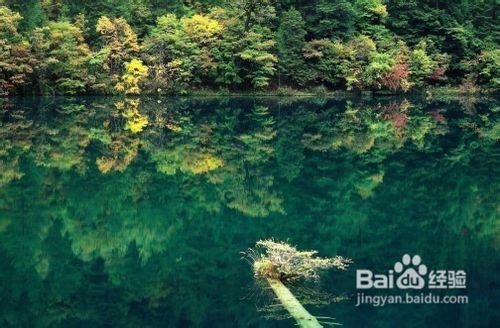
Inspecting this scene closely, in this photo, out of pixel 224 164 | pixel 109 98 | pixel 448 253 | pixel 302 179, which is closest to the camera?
pixel 448 253

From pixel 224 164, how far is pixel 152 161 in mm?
1803

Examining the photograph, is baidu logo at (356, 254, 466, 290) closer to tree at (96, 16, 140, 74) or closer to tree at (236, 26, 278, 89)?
tree at (236, 26, 278, 89)

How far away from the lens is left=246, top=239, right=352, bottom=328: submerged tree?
26.6ft

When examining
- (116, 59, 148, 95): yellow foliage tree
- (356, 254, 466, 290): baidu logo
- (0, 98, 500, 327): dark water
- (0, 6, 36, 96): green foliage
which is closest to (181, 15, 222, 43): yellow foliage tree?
(116, 59, 148, 95): yellow foliage tree

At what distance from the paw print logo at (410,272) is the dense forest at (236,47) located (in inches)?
1199

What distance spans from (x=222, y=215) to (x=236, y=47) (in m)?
29.6

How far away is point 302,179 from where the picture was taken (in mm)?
15406

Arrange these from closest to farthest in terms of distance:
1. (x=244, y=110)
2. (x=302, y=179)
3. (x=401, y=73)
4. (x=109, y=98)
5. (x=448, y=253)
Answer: (x=448, y=253), (x=302, y=179), (x=244, y=110), (x=109, y=98), (x=401, y=73)

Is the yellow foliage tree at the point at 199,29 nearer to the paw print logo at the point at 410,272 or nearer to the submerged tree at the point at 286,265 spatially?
the submerged tree at the point at 286,265

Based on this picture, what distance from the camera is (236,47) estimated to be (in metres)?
40.3

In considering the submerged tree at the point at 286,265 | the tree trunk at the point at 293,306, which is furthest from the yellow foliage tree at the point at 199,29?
the tree trunk at the point at 293,306

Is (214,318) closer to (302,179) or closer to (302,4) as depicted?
(302,179)

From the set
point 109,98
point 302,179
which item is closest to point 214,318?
point 302,179

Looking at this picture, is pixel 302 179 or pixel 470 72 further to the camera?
pixel 470 72
